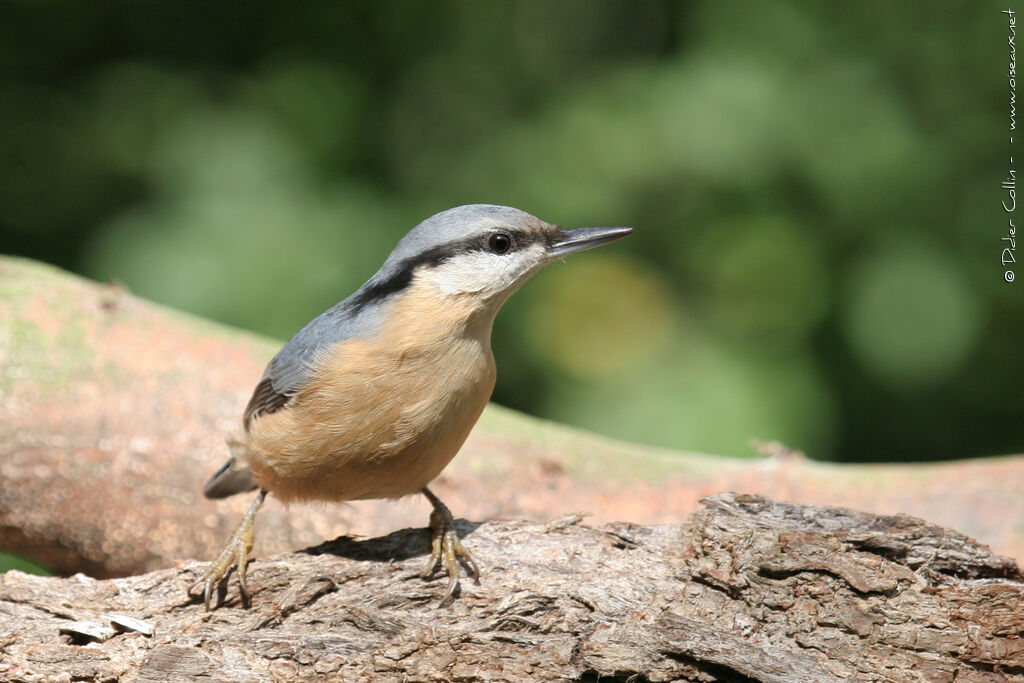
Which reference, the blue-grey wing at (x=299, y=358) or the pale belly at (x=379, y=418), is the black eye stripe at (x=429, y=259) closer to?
the blue-grey wing at (x=299, y=358)

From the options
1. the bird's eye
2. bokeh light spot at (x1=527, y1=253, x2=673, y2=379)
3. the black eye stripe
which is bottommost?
the black eye stripe

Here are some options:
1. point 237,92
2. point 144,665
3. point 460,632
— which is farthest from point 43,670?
point 237,92

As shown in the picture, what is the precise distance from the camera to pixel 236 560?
7.98ft

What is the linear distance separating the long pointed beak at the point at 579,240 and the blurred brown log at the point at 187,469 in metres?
0.95

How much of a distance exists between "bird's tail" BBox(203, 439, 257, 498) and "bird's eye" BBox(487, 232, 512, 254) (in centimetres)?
95

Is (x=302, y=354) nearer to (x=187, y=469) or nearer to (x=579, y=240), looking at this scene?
(x=579, y=240)

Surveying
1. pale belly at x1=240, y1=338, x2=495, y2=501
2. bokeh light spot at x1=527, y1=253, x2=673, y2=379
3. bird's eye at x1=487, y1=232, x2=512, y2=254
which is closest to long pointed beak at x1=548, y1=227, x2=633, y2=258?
bird's eye at x1=487, y1=232, x2=512, y2=254

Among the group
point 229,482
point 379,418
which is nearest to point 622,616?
point 379,418

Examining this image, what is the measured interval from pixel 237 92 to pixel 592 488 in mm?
2299

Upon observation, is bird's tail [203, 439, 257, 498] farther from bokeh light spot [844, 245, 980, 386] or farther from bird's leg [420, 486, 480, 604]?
bokeh light spot [844, 245, 980, 386]

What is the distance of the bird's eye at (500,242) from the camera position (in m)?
2.50

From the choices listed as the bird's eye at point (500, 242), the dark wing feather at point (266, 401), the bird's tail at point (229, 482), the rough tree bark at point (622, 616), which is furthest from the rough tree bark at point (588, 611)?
the bird's eye at point (500, 242)

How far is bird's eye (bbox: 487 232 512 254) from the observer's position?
8.21 ft

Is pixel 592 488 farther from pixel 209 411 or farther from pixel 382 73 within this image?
pixel 382 73
